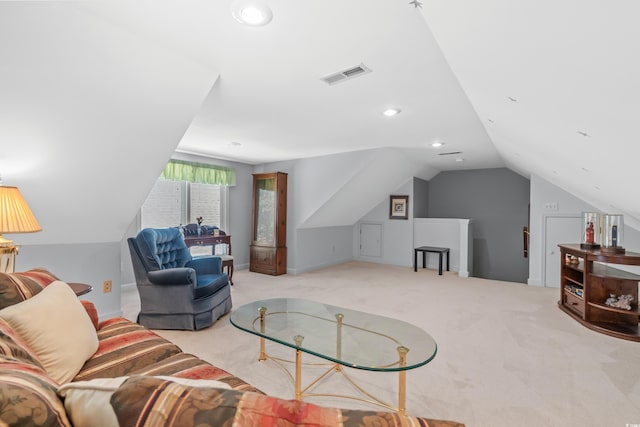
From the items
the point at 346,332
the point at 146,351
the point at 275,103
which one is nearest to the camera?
the point at 146,351

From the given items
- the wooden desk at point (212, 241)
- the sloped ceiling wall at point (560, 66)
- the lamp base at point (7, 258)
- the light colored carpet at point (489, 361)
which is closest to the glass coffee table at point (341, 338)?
the light colored carpet at point (489, 361)

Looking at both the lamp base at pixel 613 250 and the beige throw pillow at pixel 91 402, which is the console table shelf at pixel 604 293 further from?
the beige throw pillow at pixel 91 402

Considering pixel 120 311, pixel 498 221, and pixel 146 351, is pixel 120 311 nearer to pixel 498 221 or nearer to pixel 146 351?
pixel 146 351

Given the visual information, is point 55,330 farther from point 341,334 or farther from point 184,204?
point 184,204

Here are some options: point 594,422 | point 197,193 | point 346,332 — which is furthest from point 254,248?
point 594,422

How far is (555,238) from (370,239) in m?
3.48

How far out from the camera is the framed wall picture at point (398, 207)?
6.76m

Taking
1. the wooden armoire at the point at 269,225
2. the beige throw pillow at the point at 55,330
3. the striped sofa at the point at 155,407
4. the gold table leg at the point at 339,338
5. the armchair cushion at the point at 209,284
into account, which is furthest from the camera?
the wooden armoire at the point at 269,225

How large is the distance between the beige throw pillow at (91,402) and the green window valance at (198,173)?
4396 millimetres

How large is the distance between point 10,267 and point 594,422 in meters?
3.90

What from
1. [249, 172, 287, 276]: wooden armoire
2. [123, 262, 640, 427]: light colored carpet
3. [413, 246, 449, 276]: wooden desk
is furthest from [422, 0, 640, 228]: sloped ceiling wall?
[249, 172, 287, 276]: wooden armoire

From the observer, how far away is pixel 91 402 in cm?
61

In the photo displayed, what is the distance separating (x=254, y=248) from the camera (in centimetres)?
584

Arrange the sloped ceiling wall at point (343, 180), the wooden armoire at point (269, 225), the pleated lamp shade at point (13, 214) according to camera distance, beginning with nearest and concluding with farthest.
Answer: the pleated lamp shade at point (13, 214) → the sloped ceiling wall at point (343, 180) → the wooden armoire at point (269, 225)
